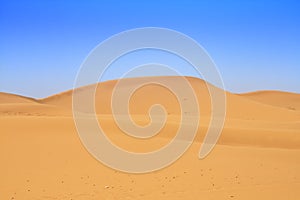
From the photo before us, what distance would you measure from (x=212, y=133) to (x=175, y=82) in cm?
2621

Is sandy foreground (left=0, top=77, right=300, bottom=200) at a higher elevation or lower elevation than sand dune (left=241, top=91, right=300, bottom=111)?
lower

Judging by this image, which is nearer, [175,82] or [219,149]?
[219,149]

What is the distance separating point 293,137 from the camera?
15.6 m

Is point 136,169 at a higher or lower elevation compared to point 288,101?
lower

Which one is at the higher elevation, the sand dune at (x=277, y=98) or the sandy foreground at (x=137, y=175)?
the sand dune at (x=277, y=98)

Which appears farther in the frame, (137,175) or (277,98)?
(277,98)

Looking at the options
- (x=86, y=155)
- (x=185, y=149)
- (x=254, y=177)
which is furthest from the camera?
(x=185, y=149)

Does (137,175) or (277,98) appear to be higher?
(277,98)

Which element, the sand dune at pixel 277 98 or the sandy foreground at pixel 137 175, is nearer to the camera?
the sandy foreground at pixel 137 175

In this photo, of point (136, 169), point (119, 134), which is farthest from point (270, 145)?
point (136, 169)

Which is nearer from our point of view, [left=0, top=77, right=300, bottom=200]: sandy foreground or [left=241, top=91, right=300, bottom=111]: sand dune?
[left=0, top=77, right=300, bottom=200]: sandy foreground

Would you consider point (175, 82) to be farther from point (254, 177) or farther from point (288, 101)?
point (254, 177)

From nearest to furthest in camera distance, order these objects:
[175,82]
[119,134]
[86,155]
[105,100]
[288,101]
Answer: [86,155] < [119,134] < [105,100] < [175,82] < [288,101]

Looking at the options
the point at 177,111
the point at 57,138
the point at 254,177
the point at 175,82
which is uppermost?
the point at 175,82
